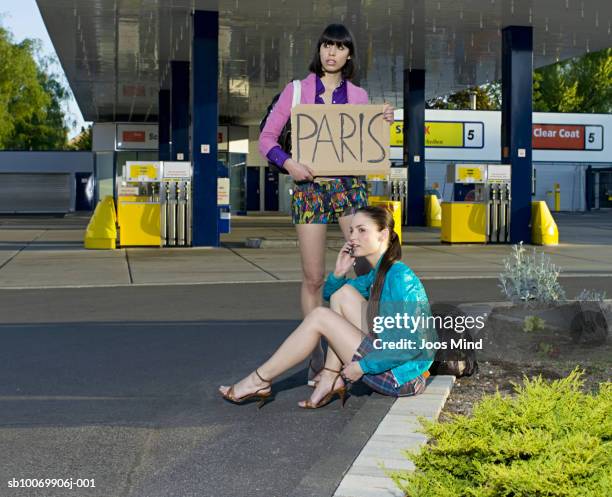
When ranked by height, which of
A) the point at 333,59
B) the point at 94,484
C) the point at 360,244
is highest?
the point at 333,59

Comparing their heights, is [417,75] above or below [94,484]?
above

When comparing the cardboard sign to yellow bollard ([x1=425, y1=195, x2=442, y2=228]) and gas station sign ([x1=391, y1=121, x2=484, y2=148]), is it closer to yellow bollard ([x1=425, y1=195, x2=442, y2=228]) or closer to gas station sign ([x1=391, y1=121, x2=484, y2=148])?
yellow bollard ([x1=425, y1=195, x2=442, y2=228])

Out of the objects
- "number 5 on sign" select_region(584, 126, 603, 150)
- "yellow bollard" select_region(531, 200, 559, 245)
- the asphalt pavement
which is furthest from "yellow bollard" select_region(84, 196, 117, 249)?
"number 5 on sign" select_region(584, 126, 603, 150)

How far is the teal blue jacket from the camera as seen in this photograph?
473cm

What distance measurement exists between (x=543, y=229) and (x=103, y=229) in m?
9.47

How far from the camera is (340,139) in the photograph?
5168 millimetres

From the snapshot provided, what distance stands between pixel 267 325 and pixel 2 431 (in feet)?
13.5

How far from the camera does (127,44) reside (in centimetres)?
2506

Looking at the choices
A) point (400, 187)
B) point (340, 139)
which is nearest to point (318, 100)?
point (340, 139)

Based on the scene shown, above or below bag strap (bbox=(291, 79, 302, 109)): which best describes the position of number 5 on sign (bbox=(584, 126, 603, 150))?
above

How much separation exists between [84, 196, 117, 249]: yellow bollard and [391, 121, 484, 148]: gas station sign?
26.9 m

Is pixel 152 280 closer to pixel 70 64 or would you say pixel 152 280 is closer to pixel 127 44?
pixel 127 44

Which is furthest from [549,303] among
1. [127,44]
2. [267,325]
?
[127,44]

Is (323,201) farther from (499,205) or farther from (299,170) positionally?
(499,205)
